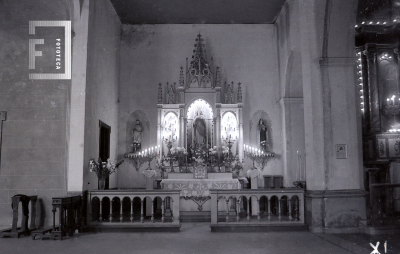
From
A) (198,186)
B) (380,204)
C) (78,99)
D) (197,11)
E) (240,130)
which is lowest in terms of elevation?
(380,204)

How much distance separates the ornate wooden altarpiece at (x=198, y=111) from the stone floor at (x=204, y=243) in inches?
163

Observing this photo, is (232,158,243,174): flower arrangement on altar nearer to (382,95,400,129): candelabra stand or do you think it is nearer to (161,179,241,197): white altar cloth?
(161,179,241,197): white altar cloth

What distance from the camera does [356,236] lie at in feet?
21.5

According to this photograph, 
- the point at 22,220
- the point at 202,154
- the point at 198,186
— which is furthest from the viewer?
the point at 202,154

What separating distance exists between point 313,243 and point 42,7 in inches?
273

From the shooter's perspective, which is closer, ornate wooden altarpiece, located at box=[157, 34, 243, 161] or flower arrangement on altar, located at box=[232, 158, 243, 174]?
flower arrangement on altar, located at box=[232, 158, 243, 174]

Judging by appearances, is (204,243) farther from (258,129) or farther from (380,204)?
(258,129)

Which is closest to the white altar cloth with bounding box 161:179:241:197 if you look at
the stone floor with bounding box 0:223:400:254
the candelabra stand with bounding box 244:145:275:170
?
the stone floor with bounding box 0:223:400:254

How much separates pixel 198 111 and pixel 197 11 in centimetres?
282

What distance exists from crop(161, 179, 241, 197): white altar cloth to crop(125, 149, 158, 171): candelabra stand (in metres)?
2.27

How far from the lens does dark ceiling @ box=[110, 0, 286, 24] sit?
10594 mm

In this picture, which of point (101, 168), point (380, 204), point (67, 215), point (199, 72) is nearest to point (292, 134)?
point (199, 72)

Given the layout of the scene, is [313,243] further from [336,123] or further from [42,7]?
[42,7]

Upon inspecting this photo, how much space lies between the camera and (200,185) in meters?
8.91
